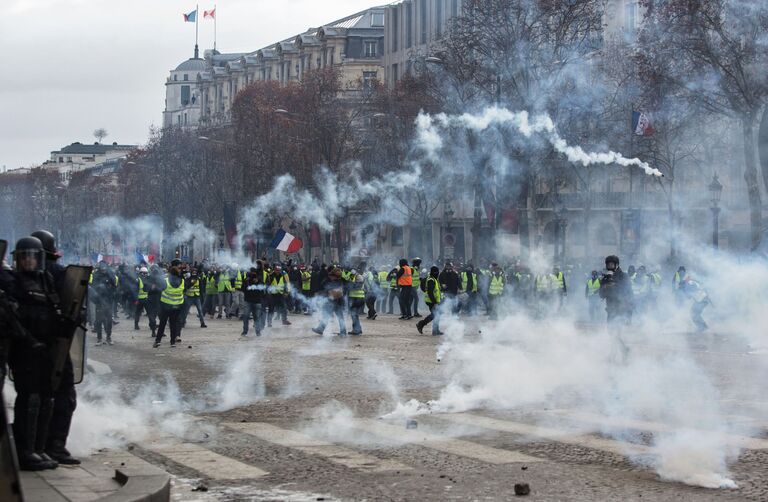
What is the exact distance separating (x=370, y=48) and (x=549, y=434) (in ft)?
322

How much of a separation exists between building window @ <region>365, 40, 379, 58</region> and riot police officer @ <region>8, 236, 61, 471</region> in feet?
325

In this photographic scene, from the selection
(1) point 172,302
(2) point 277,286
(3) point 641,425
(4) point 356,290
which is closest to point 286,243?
(4) point 356,290

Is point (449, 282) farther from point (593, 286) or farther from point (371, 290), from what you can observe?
point (371, 290)

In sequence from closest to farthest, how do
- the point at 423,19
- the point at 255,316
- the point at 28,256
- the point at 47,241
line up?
the point at 28,256 < the point at 47,241 < the point at 255,316 < the point at 423,19

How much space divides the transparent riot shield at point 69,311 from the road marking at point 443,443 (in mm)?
3247

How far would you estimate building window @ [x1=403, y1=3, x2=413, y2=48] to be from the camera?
68.2 m

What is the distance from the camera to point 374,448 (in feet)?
36.3

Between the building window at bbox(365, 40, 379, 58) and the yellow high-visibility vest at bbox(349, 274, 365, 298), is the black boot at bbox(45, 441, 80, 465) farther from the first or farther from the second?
the building window at bbox(365, 40, 379, 58)

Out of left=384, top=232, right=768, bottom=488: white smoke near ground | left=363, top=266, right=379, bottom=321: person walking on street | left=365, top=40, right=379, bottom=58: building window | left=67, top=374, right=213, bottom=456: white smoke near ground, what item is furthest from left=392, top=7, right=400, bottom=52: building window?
left=67, top=374, right=213, bottom=456: white smoke near ground

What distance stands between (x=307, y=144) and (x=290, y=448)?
2031 inches

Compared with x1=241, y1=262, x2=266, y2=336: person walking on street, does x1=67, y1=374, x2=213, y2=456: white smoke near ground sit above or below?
below

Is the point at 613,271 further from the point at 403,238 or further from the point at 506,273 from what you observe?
the point at 403,238

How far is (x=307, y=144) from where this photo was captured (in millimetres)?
62281

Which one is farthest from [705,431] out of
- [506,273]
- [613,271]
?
[506,273]
